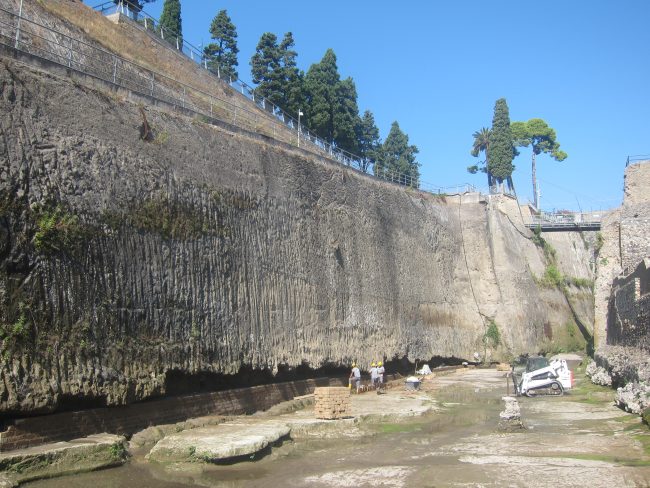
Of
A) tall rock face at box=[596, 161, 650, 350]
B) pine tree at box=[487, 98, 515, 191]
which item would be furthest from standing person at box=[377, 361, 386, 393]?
pine tree at box=[487, 98, 515, 191]

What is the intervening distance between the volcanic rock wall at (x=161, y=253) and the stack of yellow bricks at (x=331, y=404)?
2.55 meters

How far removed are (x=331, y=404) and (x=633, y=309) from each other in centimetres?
1226

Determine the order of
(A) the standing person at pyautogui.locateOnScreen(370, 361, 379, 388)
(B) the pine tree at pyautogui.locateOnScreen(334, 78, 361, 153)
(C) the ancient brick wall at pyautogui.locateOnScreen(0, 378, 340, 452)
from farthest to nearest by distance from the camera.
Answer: (B) the pine tree at pyautogui.locateOnScreen(334, 78, 361, 153)
(A) the standing person at pyautogui.locateOnScreen(370, 361, 379, 388)
(C) the ancient brick wall at pyautogui.locateOnScreen(0, 378, 340, 452)

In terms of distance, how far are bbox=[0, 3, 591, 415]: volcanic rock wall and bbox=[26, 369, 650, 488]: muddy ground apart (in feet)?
7.88

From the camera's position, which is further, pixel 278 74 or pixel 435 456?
pixel 278 74

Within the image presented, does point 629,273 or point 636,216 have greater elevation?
point 636,216

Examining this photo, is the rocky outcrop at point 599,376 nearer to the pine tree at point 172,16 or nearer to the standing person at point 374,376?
the standing person at point 374,376

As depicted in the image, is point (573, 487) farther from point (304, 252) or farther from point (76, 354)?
point (304, 252)

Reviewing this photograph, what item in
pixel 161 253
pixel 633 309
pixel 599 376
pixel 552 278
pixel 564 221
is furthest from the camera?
pixel 564 221

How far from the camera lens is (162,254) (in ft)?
52.7

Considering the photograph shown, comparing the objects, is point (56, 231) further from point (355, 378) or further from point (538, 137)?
point (538, 137)

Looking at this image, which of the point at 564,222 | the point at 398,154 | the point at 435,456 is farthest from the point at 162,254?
the point at 398,154

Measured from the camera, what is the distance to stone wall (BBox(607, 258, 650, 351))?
69.0 ft

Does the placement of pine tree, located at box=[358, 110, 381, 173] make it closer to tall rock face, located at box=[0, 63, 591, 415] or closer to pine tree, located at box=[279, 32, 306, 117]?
pine tree, located at box=[279, 32, 306, 117]
